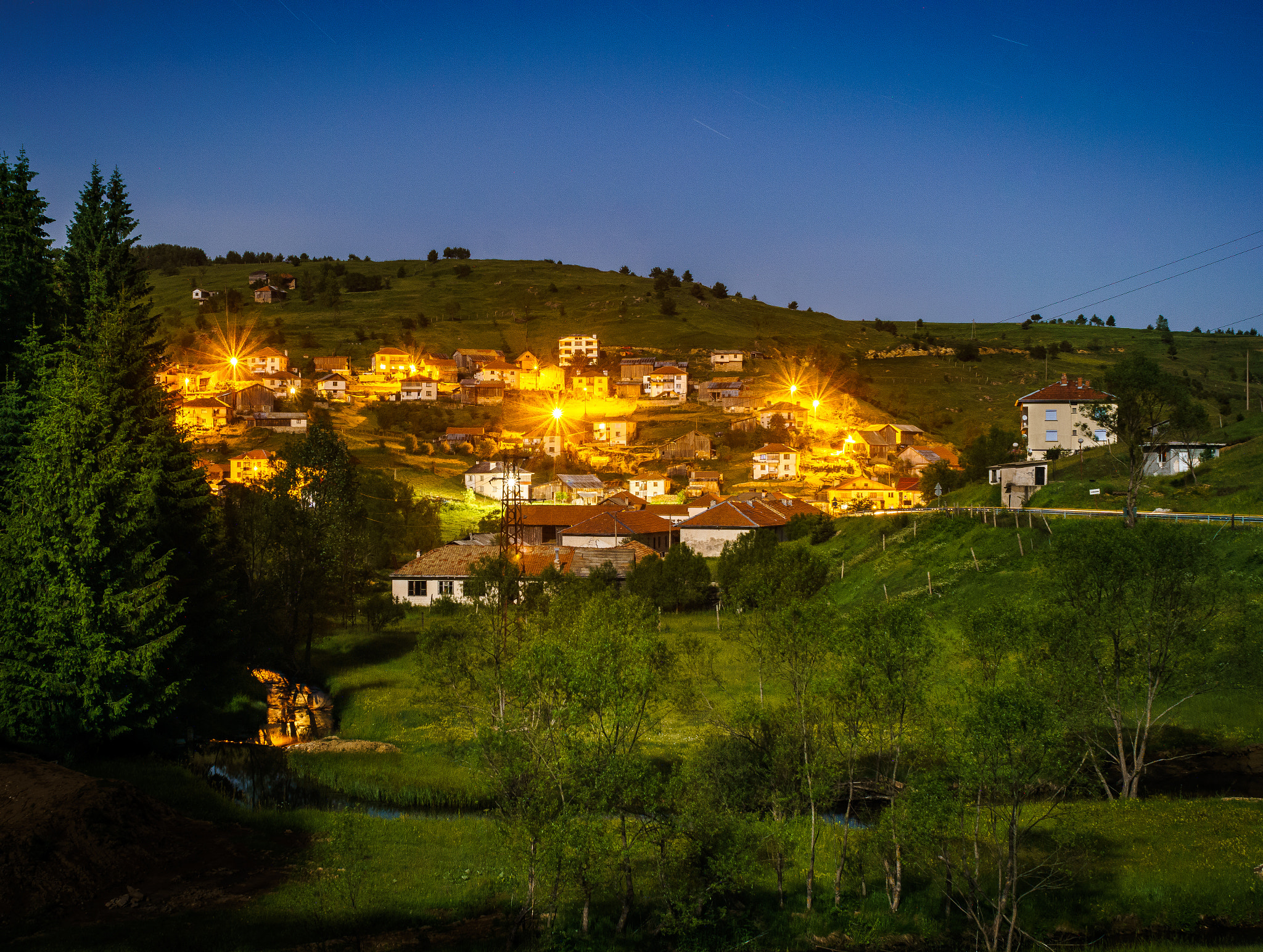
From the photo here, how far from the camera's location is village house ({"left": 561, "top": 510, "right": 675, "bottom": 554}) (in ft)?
230

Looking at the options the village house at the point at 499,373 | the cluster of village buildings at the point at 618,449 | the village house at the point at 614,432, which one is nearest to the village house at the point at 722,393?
the cluster of village buildings at the point at 618,449

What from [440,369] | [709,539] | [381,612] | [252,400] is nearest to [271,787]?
[381,612]

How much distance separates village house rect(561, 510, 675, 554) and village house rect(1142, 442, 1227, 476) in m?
33.6

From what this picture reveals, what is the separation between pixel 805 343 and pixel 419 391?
73645mm

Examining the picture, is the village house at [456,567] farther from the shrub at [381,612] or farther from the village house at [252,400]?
the village house at [252,400]

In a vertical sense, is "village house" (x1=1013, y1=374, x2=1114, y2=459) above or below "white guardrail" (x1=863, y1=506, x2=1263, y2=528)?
above

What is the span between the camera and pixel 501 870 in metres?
18.9

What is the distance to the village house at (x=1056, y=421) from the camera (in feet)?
216

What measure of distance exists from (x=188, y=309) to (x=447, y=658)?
17270 centimetres

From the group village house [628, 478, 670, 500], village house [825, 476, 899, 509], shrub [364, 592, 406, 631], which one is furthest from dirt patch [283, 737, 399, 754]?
village house [628, 478, 670, 500]

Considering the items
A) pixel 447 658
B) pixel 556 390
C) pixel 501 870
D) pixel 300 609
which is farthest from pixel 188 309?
pixel 501 870

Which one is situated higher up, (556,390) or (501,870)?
(556,390)

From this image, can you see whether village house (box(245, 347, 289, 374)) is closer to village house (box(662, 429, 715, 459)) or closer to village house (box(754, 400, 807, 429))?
village house (box(662, 429, 715, 459))

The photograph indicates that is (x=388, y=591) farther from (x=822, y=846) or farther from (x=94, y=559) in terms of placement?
(x=822, y=846)
